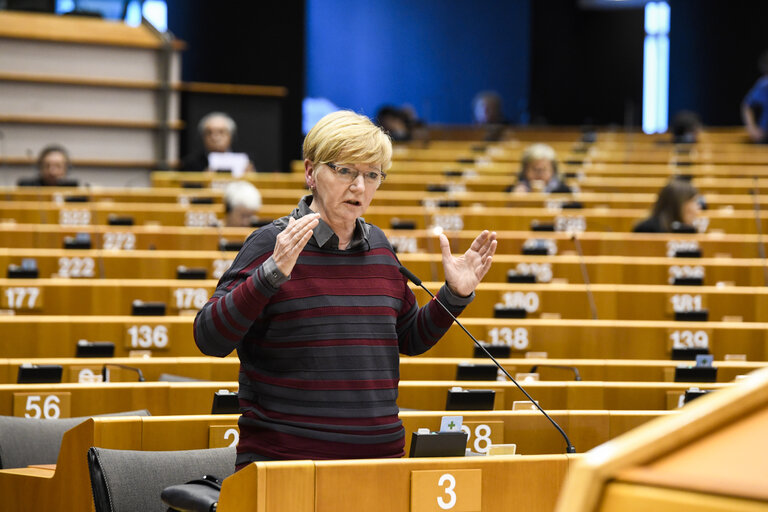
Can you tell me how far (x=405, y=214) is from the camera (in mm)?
5762

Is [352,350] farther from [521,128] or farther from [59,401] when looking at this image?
[521,128]

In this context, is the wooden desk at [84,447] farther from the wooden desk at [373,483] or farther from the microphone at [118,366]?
the wooden desk at [373,483]

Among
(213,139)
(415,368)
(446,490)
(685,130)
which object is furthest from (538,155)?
(446,490)

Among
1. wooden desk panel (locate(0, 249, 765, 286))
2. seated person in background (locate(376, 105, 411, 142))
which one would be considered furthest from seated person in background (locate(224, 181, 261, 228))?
seated person in background (locate(376, 105, 411, 142))

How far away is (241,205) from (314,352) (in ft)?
11.4

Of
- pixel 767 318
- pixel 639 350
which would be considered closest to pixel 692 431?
pixel 639 350

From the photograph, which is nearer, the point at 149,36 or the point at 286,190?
the point at 286,190

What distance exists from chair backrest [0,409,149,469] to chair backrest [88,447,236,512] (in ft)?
1.00

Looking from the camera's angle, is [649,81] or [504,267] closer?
[504,267]

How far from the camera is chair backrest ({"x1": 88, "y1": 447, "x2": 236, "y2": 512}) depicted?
2061mm

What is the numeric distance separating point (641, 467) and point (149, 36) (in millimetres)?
→ 8186

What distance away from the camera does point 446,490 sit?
1793 mm

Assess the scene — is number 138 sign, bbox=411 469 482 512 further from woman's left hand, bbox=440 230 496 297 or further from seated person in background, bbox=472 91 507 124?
seated person in background, bbox=472 91 507 124

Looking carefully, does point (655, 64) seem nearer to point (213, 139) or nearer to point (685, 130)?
point (685, 130)
